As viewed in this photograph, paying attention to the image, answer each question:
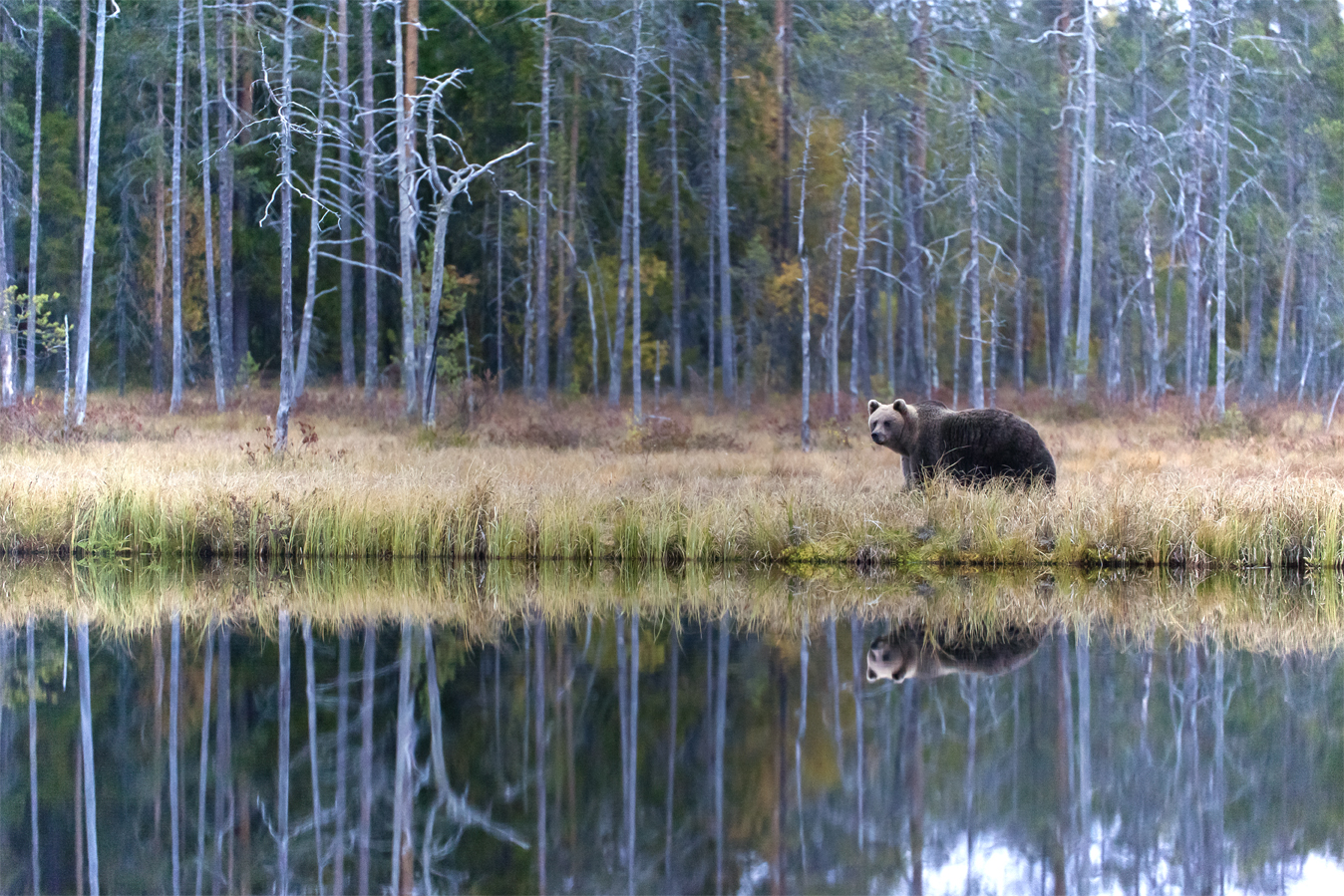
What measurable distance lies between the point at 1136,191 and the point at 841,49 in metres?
8.54

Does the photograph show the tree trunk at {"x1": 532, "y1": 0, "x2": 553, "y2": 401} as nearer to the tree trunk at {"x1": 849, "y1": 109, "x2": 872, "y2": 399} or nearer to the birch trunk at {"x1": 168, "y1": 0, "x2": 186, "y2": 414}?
the tree trunk at {"x1": 849, "y1": 109, "x2": 872, "y2": 399}

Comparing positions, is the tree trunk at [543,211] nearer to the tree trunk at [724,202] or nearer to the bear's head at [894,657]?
the tree trunk at [724,202]

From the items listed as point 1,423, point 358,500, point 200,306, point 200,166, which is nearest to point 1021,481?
point 358,500

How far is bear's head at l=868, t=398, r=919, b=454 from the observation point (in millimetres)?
12773

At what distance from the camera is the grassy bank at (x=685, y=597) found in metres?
9.26

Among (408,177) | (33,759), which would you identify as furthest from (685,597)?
(408,177)

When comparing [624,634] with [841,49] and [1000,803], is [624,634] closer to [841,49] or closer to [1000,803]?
[1000,803]

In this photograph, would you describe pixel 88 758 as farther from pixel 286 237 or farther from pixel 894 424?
pixel 286 237

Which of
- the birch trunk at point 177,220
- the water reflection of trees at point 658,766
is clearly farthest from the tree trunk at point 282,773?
the birch trunk at point 177,220

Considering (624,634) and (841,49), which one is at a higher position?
(841,49)

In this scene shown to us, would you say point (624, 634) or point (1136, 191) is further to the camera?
point (1136, 191)

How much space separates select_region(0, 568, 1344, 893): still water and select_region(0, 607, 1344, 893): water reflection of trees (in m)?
0.02

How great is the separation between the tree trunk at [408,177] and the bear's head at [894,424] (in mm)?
9648

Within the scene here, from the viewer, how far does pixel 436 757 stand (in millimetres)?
6207
